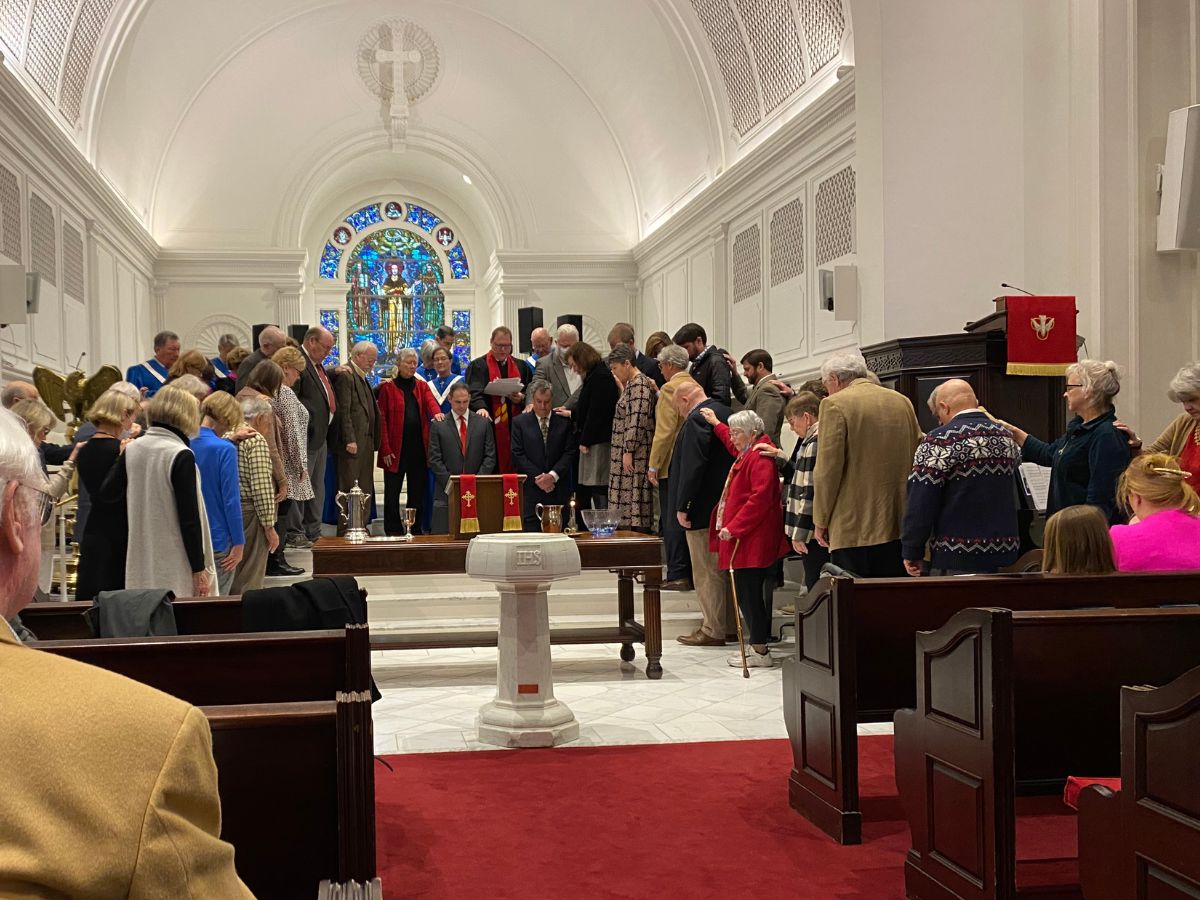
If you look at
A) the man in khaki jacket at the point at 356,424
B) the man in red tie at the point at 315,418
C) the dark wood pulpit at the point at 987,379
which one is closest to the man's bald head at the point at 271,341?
the man in red tie at the point at 315,418

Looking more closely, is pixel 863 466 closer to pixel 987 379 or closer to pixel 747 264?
pixel 987 379

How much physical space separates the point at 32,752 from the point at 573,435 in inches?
328

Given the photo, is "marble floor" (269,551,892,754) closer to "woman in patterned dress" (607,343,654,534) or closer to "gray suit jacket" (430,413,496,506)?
"woman in patterned dress" (607,343,654,534)

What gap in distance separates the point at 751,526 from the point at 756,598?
1.55 feet

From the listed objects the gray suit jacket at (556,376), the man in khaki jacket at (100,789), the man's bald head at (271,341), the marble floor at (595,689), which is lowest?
the marble floor at (595,689)

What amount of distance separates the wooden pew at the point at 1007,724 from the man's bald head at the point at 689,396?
13.3ft

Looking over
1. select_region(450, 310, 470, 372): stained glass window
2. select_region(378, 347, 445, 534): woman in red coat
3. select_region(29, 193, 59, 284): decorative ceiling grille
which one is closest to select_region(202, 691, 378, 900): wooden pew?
select_region(378, 347, 445, 534): woman in red coat

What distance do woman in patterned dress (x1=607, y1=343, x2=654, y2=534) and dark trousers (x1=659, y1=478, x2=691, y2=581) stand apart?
0.22 metres

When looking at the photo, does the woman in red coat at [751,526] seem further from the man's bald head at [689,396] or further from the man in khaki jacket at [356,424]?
the man in khaki jacket at [356,424]

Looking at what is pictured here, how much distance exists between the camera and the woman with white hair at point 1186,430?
5.25m

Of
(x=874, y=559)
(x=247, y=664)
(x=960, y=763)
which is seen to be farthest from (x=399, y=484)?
(x=960, y=763)

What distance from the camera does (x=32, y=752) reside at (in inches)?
40.7

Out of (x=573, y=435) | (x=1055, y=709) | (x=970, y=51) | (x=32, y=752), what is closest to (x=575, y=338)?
(x=573, y=435)

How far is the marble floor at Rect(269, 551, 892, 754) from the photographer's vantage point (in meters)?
5.48
